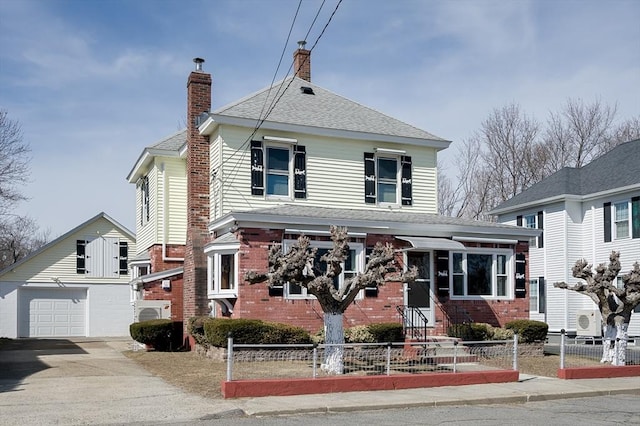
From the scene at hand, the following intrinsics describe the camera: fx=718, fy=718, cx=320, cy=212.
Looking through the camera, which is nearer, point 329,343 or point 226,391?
point 226,391

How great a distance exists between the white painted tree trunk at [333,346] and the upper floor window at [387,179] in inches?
313

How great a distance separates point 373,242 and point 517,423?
388 inches

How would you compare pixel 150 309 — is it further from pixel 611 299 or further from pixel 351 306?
pixel 611 299

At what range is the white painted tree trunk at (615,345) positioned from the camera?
17.7 m

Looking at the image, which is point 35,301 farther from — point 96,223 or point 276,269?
point 276,269

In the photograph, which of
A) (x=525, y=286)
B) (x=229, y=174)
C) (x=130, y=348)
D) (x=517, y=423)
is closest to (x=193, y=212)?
(x=229, y=174)

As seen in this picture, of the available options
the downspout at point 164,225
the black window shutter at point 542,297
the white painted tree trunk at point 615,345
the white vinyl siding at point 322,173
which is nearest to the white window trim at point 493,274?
the white vinyl siding at point 322,173

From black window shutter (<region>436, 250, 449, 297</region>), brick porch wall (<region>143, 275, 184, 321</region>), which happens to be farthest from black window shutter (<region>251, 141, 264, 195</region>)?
black window shutter (<region>436, 250, 449, 297</region>)

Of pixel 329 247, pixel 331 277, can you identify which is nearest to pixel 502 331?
pixel 329 247

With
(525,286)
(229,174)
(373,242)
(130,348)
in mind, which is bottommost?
(130,348)

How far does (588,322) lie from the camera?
2866cm

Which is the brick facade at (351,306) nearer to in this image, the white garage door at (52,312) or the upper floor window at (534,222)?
the upper floor window at (534,222)

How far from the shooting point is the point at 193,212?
22.5 meters

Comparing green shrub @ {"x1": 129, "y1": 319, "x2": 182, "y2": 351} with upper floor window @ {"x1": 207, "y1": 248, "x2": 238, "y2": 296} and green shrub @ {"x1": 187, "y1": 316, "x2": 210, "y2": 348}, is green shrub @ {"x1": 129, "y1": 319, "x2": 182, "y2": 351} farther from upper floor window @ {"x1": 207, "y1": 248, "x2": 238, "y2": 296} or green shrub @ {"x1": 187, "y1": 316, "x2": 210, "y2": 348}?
upper floor window @ {"x1": 207, "y1": 248, "x2": 238, "y2": 296}
